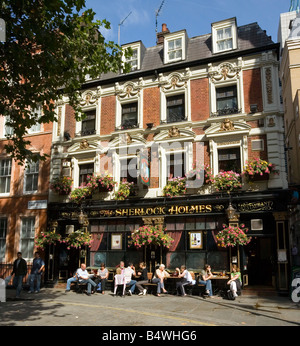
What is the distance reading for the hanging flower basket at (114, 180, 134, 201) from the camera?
53.2 feet

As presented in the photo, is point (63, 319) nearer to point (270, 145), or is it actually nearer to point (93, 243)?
point (93, 243)

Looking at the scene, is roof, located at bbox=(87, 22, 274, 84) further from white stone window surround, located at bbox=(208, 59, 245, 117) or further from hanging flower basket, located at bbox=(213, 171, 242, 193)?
hanging flower basket, located at bbox=(213, 171, 242, 193)

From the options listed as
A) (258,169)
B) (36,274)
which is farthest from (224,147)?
(36,274)

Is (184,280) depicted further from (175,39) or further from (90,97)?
(175,39)

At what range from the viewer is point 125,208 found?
53.1 feet

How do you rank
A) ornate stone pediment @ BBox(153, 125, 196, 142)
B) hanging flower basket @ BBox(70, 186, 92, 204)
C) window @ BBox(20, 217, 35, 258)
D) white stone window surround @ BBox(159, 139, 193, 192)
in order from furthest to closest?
window @ BBox(20, 217, 35, 258) → hanging flower basket @ BBox(70, 186, 92, 204) → ornate stone pediment @ BBox(153, 125, 196, 142) → white stone window surround @ BBox(159, 139, 193, 192)

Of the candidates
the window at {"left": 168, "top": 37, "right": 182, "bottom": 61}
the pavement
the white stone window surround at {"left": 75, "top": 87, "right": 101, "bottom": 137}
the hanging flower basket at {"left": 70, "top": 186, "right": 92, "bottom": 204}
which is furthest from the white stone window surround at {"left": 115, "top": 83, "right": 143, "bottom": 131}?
the pavement

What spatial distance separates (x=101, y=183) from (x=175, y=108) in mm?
5374

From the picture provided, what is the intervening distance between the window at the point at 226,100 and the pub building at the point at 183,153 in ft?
0.17

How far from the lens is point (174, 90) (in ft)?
55.0

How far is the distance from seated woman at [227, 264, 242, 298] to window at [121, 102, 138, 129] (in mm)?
8862

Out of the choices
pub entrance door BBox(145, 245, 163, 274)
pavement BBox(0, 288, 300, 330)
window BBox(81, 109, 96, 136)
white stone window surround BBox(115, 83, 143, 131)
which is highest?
white stone window surround BBox(115, 83, 143, 131)
